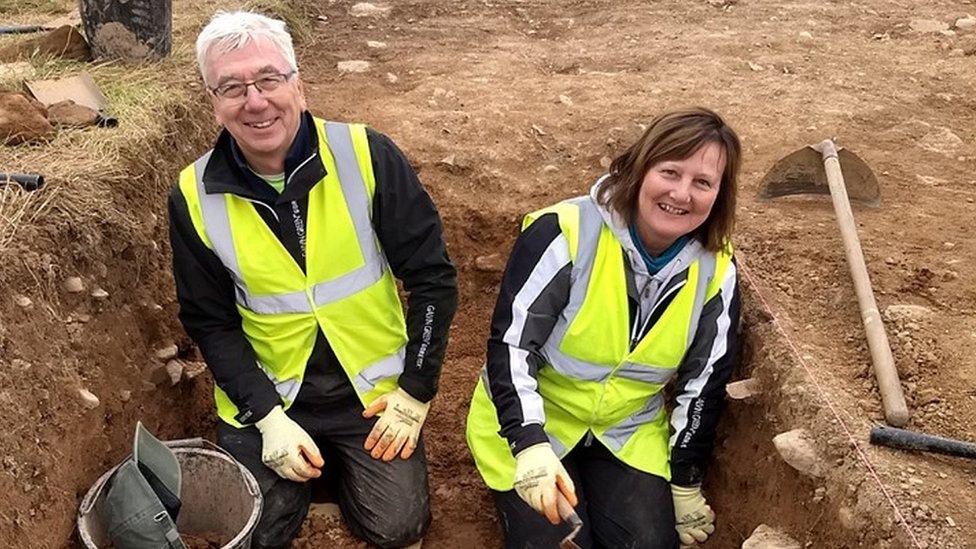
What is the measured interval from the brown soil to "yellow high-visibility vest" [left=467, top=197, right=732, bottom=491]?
41 cm

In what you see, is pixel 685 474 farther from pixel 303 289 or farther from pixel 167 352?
pixel 167 352

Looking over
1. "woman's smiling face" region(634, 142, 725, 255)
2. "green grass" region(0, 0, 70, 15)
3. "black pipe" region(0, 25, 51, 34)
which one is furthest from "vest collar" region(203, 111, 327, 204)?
"green grass" region(0, 0, 70, 15)

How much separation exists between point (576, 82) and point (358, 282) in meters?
3.09

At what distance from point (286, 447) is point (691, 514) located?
4.91 feet

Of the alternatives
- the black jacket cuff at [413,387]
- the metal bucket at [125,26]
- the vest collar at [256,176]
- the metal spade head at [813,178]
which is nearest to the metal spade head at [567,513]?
the black jacket cuff at [413,387]

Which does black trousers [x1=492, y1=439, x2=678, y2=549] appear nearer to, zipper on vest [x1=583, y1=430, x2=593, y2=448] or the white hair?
zipper on vest [x1=583, y1=430, x2=593, y2=448]

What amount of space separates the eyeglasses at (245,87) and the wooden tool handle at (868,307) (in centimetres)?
218

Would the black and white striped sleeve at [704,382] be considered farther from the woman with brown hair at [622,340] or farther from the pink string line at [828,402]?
the pink string line at [828,402]

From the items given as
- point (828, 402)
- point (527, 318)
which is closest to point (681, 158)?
point (527, 318)

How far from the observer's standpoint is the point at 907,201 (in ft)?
13.8

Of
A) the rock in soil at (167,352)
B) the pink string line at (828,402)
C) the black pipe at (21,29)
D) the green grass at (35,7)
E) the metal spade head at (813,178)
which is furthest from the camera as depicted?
the green grass at (35,7)

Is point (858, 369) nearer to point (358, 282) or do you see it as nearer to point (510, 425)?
point (510, 425)

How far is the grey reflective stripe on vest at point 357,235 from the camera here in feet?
9.59

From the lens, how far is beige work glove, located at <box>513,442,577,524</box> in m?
2.83
